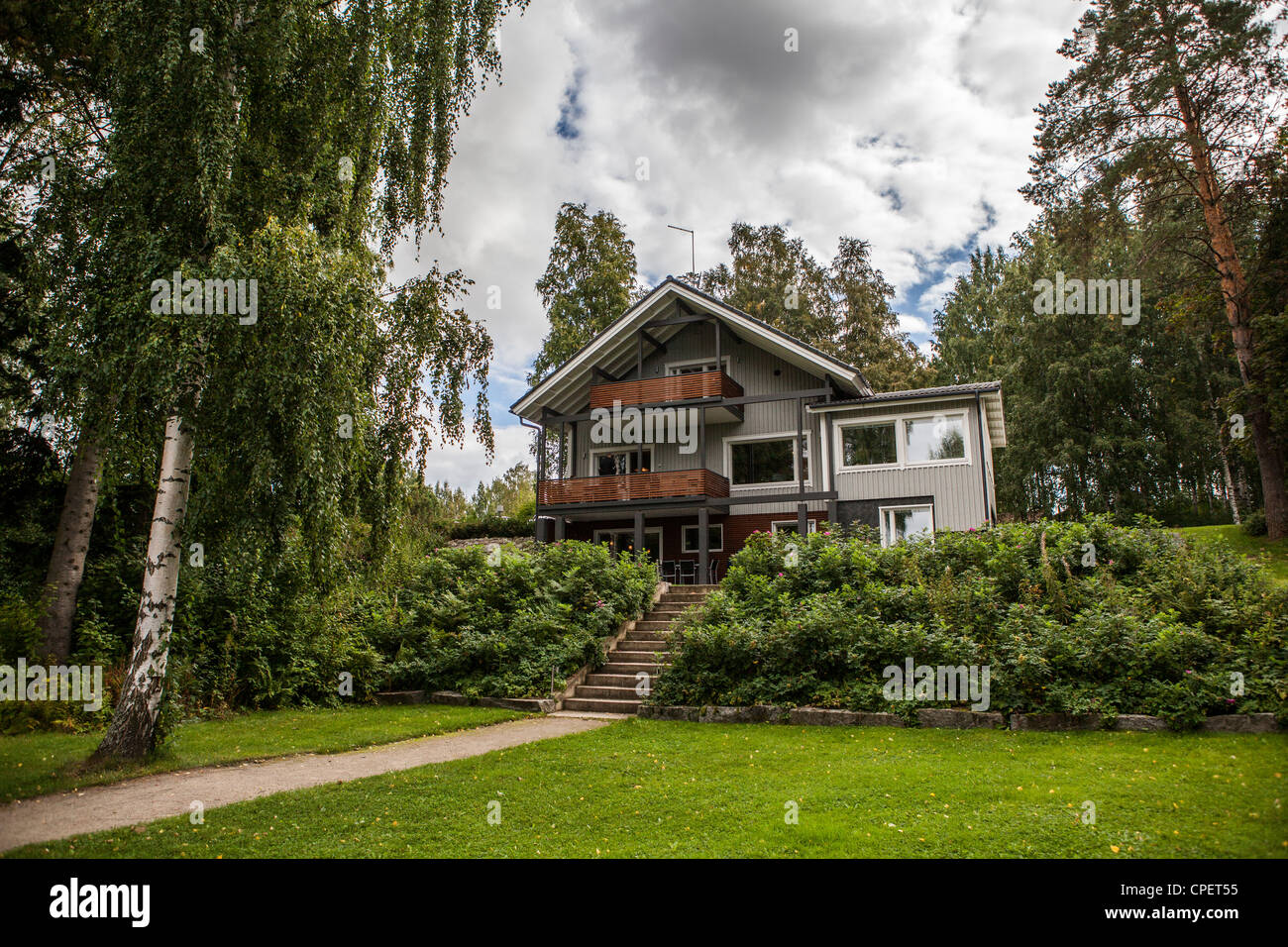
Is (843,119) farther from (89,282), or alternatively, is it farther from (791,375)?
(89,282)

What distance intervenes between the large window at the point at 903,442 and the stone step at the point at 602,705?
37.4 feet

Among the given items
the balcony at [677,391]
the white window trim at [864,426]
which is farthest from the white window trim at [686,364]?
the white window trim at [864,426]

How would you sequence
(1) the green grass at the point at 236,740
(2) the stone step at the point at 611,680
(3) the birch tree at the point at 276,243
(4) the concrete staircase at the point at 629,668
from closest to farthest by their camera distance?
(3) the birch tree at the point at 276,243, (1) the green grass at the point at 236,740, (4) the concrete staircase at the point at 629,668, (2) the stone step at the point at 611,680

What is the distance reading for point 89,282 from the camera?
6.50m

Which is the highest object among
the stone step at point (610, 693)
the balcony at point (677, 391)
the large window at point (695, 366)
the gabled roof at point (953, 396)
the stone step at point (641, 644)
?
the large window at point (695, 366)


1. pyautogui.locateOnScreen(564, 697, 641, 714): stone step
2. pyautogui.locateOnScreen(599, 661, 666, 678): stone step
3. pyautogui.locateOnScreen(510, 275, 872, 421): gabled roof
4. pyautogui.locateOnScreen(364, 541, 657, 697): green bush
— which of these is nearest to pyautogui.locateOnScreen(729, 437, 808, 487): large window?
pyautogui.locateOnScreen(510, 275, 872, 421): gabled roof

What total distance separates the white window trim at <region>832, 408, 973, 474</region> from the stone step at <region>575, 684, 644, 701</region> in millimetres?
10946

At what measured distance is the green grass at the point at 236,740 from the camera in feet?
21.4

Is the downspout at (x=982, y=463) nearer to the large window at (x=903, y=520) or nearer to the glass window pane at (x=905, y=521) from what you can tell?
the large window at (x=903, y=520)

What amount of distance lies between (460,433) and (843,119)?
18.2m

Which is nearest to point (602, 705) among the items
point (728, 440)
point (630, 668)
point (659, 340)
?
point (630, 668)

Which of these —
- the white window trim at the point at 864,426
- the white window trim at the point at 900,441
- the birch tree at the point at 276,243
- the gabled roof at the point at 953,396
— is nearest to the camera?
the birch tree at the point at 276,243

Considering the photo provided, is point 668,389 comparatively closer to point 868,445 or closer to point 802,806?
point 868,445

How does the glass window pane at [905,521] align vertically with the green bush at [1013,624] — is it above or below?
above
